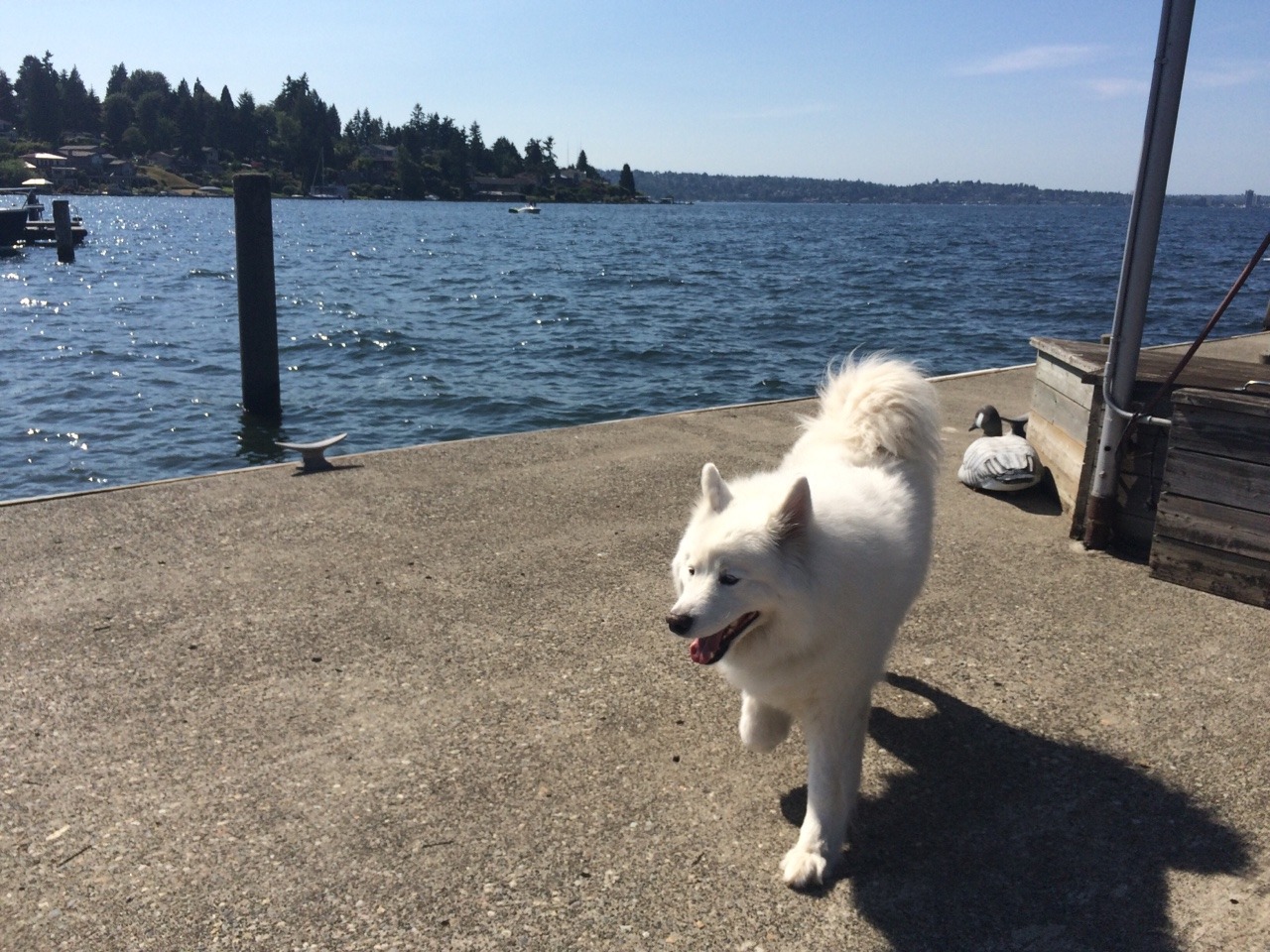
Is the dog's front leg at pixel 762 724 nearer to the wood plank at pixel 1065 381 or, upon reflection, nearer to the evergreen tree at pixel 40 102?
the wood plank at pixel 1065 381

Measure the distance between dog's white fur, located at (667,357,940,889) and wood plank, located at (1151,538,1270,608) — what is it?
250 cm

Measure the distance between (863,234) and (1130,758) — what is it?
78.0 m

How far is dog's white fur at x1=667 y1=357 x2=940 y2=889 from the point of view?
308cm

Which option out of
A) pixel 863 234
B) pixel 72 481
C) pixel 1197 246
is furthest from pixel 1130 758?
pixel 863 234

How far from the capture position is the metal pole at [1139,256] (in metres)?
5.20

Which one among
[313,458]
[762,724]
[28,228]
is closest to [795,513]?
[762,724]

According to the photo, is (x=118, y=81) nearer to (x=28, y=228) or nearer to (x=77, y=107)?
(x=77, y=107)

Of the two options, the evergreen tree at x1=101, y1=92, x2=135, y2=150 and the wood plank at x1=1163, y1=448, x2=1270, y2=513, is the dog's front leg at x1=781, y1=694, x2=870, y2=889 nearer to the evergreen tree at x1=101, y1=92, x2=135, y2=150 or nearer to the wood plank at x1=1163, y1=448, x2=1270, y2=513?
the wood plank at x1=1163, y1=448, x2=1270, y2=513

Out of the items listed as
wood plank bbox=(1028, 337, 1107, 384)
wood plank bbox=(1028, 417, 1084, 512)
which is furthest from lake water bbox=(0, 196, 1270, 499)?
wood plank bbox=(1028, 417, 1084, 512)

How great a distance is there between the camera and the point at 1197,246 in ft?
213

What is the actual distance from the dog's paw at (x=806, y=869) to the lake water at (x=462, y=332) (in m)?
2.53

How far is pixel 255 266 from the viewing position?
1100 centimetres

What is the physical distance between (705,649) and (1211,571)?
372cm

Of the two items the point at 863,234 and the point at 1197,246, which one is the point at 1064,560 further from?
the point at 863,234
